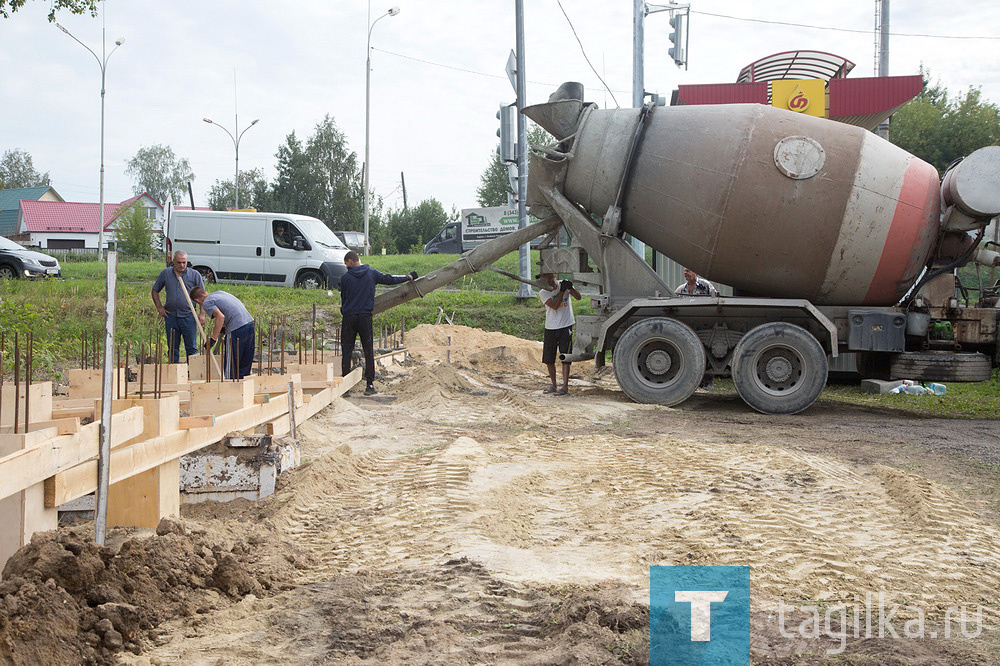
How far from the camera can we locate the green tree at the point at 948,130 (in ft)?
118

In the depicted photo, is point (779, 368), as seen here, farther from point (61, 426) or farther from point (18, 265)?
point (18, 265)

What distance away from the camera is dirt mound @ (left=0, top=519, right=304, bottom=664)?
3248mm

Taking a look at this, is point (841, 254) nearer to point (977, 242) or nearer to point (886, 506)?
point (977, 242)

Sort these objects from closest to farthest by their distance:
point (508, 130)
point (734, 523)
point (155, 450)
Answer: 1. point (155, 450)
2. point (734, 523)
3. point (508, 130)

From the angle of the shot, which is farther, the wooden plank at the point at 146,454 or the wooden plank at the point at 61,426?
the wooden plank at the point at 61,426

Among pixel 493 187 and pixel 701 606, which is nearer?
pixel 701 606

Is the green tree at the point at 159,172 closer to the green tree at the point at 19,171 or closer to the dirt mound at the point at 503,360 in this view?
the green tree at the point at 19,171

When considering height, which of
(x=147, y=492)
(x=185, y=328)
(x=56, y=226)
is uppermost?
(x=56, y=226)

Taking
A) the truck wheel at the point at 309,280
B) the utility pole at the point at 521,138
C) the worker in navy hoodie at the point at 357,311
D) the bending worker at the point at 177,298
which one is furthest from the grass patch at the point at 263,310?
the bending worker at the point at 177,298

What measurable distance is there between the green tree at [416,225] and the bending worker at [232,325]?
130 ft

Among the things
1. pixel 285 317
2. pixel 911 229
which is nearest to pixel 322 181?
pixel 285 317

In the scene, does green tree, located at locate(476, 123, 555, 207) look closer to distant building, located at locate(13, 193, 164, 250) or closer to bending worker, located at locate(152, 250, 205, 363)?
distant building, located at locate(13, 193, 164, 250)

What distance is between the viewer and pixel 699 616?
3.79m

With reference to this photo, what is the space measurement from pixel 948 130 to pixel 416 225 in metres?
27.2
